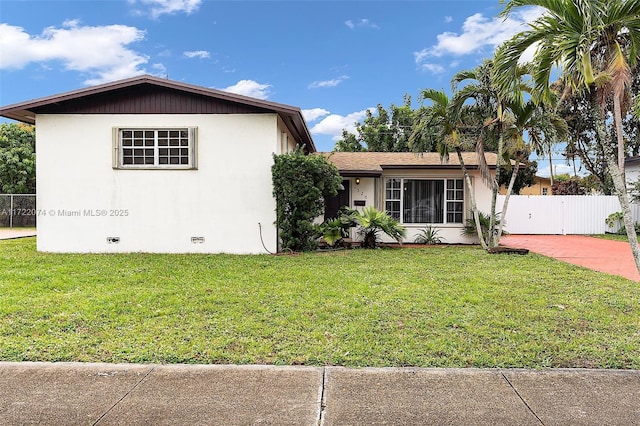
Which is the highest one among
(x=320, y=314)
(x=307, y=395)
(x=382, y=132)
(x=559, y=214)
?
(x=382, y=132)

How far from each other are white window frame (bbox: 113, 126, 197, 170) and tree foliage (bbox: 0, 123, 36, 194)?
57.9 feet

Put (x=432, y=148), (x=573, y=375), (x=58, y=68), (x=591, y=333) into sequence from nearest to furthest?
(x=573, y=375), (x=591, y=333), (x=432, y=148), (x=58, y=68)

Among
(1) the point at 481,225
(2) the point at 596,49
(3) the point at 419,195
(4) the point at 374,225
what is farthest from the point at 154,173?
(1) the point at 481,225

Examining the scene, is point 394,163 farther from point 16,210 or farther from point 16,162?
point 16,162

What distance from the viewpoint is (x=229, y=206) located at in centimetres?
1145

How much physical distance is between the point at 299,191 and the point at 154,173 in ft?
12.9

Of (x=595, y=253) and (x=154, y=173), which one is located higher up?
(x=154, y=173)

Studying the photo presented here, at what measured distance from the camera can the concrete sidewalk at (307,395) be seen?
307 centimetres

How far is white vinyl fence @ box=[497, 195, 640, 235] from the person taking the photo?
18516 millimetres

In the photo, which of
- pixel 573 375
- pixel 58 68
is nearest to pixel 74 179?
pixel 58 68

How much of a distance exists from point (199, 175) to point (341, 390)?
8.93 m

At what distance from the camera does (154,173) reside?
37.3 feet

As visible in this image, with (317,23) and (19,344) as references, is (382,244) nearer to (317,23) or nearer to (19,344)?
(317,23)

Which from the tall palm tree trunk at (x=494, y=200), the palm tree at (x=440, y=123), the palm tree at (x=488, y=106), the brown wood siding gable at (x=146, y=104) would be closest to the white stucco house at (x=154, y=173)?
the brown wood siding gable at (x=146, y=104)
